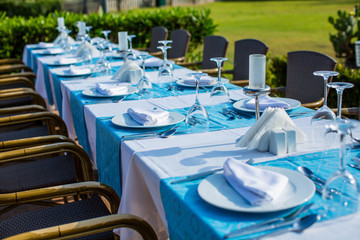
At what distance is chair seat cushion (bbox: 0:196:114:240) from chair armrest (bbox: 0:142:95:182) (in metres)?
0.38

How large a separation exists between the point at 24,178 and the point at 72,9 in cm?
2211

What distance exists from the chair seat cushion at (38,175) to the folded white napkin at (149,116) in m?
0.66

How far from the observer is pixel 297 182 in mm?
1494

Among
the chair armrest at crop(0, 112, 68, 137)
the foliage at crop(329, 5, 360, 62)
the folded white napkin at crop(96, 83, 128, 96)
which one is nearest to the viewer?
the folded white napkin at crop(96, 83, 128, 96)

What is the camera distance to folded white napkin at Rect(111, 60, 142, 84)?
3.40m

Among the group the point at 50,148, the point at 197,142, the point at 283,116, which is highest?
the point at 283,116

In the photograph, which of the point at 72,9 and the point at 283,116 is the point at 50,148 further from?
the point at 72,9

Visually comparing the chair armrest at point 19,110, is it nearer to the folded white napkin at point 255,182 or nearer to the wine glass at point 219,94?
the wine glass at point 219,94

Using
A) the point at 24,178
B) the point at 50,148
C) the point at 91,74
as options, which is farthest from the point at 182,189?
the point at 91,74

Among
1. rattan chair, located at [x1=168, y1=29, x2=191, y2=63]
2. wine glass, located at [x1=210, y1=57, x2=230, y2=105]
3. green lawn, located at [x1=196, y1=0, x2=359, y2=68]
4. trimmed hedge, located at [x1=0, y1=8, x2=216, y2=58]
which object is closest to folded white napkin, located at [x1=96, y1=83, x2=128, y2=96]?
wine glass, located at [x1=210, y1=57, x2=230, y2=105]

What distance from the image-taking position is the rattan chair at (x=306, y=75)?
128 inches

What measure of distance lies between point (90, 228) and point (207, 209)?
550 millimetres

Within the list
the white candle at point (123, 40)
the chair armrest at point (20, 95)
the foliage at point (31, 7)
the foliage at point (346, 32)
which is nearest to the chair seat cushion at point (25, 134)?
the chair armrest at point (20, 95)

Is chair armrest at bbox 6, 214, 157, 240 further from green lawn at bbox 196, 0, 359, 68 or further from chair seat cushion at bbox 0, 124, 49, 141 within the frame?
green lawn at bbox 196, 0, 359, 68
